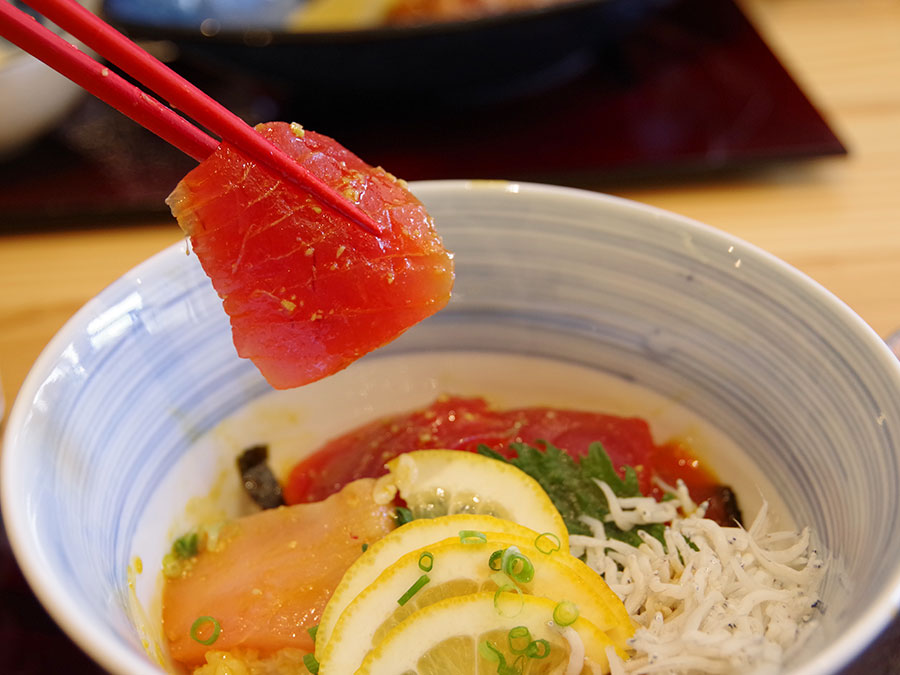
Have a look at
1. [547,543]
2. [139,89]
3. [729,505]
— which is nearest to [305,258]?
[139,89]

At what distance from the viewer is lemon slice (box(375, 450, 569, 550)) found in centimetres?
117

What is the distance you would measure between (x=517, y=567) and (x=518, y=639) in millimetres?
86

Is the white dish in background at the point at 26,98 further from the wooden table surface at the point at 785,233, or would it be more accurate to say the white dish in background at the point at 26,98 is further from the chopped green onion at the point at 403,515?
the chopped green onion at the point at 403,515

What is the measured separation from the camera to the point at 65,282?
192 cm

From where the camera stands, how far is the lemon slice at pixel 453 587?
999 millimetres

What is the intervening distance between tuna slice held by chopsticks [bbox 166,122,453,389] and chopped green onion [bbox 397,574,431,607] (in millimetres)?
311

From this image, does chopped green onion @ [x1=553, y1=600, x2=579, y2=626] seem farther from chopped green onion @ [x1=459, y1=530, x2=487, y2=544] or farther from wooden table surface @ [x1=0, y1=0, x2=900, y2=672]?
wooden table surface @ [x1=0, y1=0, x2=900, y2=672]

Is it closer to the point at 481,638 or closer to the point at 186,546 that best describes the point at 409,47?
the point at 186,546

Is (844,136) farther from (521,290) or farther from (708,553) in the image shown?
(708,553)

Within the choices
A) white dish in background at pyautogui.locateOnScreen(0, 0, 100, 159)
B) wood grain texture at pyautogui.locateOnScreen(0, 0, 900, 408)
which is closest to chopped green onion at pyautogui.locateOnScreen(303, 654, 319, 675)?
wood grain texture at pyautogui.locateOnScreen(0, 0, 900, 408)

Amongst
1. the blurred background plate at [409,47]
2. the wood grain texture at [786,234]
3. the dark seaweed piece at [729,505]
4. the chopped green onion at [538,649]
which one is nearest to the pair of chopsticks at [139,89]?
the chopped green onion at [538,649]

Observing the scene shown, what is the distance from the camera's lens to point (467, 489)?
121cm

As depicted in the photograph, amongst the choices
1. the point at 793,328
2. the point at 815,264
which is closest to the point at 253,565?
the point at 793,328

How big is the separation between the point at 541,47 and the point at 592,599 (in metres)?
1.55
